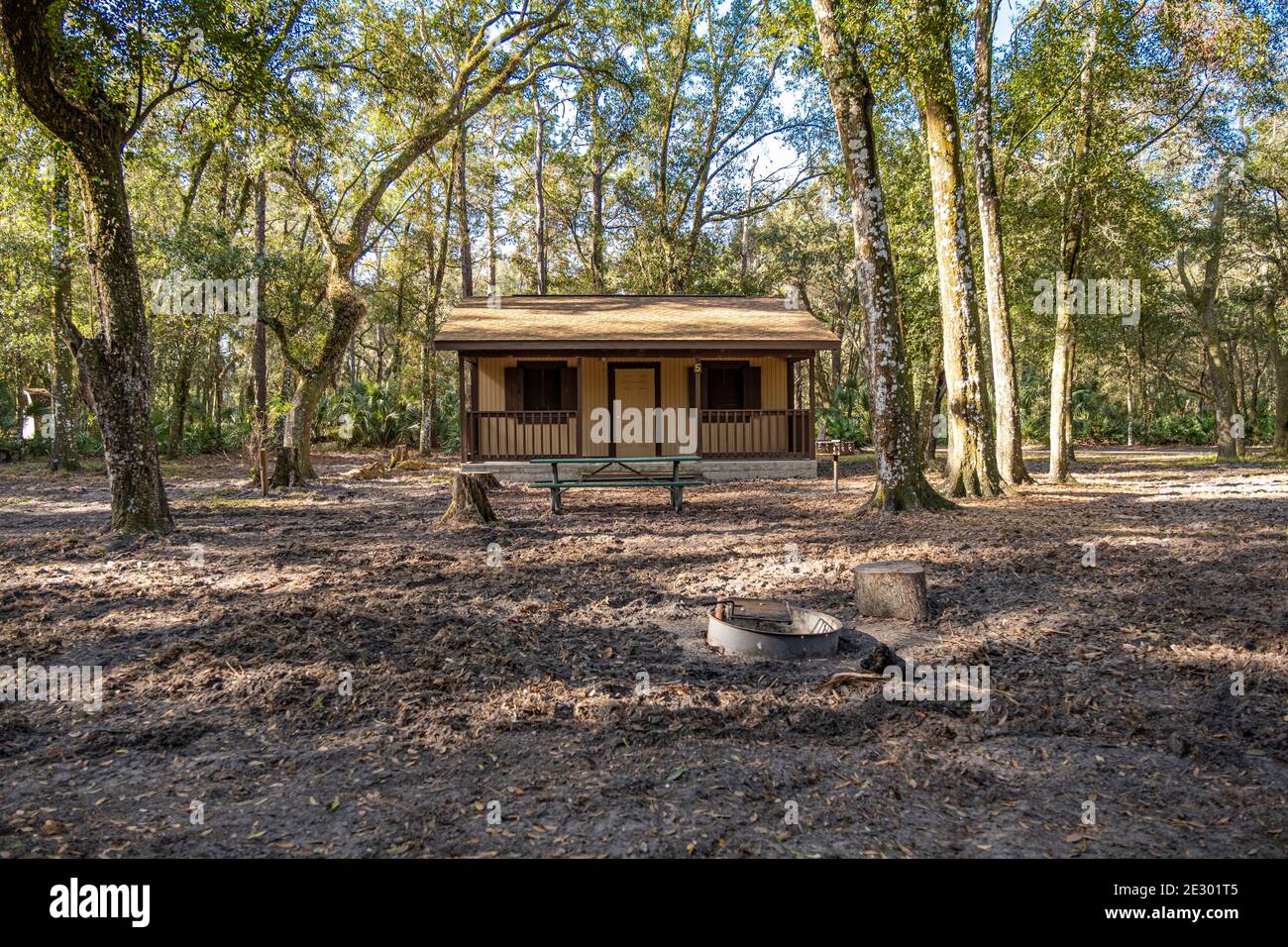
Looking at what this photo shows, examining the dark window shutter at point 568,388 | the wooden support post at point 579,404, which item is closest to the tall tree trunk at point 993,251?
the wooden support post at point 579,404

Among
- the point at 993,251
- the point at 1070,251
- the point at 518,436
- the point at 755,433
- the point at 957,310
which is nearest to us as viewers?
the point at 957,310

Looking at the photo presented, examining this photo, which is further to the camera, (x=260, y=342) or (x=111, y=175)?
(x=260, y=342)

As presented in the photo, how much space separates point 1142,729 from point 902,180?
17.7 meters

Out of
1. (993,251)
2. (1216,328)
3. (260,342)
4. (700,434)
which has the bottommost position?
(700,434)

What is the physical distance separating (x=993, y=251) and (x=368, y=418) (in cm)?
2122

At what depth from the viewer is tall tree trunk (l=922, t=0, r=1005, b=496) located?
11.2m

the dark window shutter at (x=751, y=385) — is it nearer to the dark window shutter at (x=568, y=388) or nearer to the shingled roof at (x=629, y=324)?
the shingled roof at (x=629, y=324)

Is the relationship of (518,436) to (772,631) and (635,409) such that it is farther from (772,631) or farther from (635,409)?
(772,631)

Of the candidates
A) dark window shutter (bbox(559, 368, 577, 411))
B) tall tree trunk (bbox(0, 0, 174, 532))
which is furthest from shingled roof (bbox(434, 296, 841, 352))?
tall tree trunk (bbox(0, 0, 174, 532))

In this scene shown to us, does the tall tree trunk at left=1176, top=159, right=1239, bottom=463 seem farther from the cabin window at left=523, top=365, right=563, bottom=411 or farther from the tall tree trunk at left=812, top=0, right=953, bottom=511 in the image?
the cabin window at left=523, top=365, right=563, bottom=411

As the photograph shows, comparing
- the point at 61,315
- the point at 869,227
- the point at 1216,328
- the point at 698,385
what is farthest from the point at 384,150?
the point at 1216,328

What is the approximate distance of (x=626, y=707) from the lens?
3.87 metres

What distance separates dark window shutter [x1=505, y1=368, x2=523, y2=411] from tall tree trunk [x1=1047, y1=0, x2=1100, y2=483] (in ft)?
38.9

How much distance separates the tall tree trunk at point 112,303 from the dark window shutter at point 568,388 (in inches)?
403
